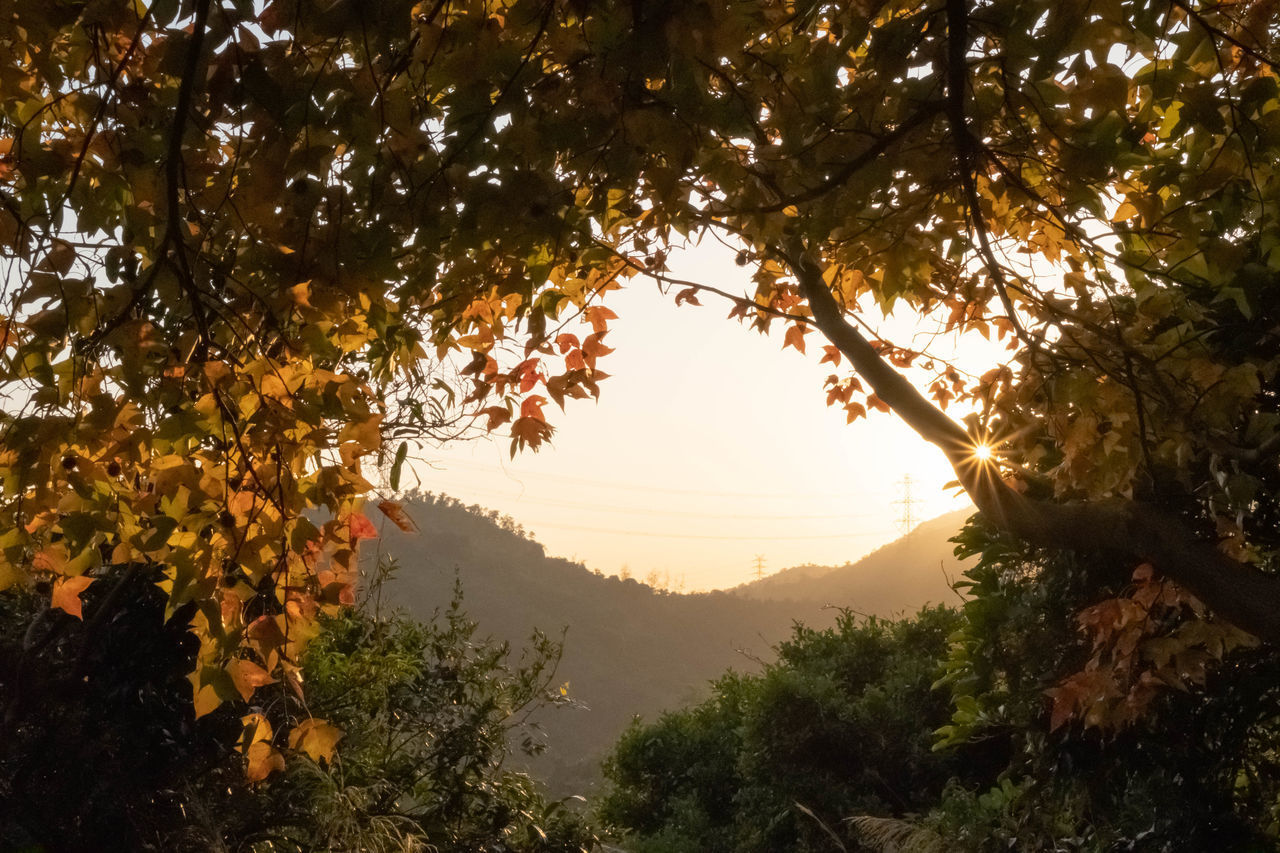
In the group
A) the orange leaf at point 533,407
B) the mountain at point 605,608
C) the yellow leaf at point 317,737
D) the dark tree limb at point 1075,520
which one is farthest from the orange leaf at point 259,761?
the mountain at point 605,608

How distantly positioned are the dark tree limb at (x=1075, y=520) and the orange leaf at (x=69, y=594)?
2.11 metres

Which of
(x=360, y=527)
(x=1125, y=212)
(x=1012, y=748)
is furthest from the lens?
(x=1012, y=748)

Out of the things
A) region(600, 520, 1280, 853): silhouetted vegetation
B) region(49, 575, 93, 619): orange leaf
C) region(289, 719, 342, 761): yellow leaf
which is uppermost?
region(49, 575, 93, 619): orange leaf

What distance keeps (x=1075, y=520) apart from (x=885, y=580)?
40764 millimetres

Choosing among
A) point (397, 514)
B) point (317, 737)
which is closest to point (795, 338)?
point (397, 514)

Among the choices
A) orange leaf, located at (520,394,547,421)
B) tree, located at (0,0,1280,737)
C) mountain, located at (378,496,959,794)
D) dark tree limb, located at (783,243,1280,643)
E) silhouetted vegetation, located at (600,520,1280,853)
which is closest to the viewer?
tree, located at (0,0,1280,737)

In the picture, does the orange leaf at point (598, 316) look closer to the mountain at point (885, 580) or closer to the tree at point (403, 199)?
the tree at point (403, 199)

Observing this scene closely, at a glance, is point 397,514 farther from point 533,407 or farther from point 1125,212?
point 1125,212

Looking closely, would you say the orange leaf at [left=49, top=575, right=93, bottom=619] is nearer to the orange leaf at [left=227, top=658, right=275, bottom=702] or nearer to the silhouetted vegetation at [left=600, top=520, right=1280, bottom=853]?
the orange leaf at [left=227, top=658, right=275, bottom=702]

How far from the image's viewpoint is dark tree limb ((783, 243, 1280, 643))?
8.05 feet

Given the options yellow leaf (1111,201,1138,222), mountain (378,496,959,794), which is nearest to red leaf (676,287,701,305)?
yellow leaf (1111,201,1138,222)

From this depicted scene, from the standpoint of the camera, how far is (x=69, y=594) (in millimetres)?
1989

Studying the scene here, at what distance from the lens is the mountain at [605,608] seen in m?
42.0

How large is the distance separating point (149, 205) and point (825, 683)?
748 centimetres
